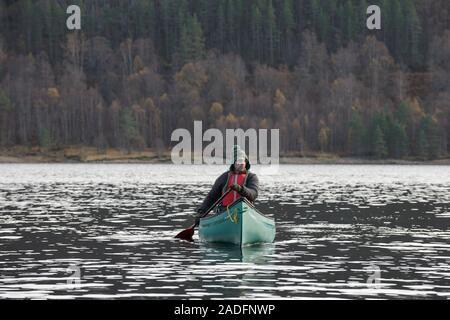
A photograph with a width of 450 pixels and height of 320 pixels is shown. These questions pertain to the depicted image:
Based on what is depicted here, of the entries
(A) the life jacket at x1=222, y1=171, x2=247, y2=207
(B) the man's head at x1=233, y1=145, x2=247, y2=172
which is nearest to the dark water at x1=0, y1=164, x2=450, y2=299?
(A) the life jacket at x1=222, y1=171, x2=247, y2=207

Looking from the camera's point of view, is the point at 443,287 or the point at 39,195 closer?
the point at 443,287

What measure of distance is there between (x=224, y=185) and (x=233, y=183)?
0.45 m

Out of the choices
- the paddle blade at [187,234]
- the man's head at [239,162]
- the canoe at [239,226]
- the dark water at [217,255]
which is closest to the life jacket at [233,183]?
the man's head at [239,162]

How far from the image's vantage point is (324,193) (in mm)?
82625

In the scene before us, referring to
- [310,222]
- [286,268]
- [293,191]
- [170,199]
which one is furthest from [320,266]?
[293,191]

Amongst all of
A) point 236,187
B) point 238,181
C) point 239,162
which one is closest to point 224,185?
point 238,181

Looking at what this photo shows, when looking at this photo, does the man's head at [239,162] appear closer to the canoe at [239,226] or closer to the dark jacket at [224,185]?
the dark jacket at [224,185]

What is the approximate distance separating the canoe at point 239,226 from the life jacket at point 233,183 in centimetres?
88

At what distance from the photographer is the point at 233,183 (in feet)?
127

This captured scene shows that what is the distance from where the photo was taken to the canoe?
3747cm

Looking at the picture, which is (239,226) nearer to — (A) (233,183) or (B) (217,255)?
(A) (233,183)
